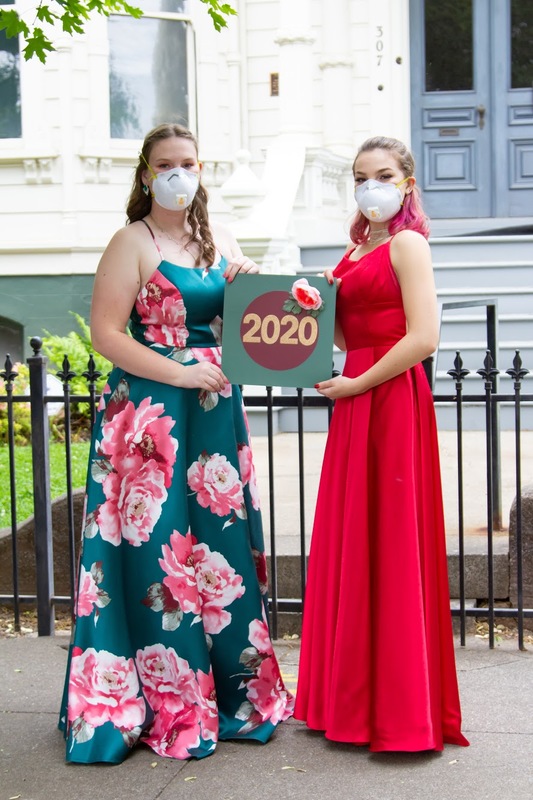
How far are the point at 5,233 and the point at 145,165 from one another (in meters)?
8.05

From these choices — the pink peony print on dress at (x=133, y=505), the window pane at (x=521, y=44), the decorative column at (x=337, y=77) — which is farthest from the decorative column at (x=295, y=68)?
the pink peony print on dress at (x=133, y=505)

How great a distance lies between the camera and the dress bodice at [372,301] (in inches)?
148

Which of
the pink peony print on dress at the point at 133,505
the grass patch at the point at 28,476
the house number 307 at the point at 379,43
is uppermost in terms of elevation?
the house number 307 at the point at 379,43

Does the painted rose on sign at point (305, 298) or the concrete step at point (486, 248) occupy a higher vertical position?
the concrete step at point (486, 248)

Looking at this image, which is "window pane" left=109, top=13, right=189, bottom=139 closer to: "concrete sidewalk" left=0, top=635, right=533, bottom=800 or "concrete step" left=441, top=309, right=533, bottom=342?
"concrete step" left=441, top=309, right=533, bottom=342

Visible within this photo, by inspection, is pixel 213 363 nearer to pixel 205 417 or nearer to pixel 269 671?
pixel 205 417

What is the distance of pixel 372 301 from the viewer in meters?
3.81

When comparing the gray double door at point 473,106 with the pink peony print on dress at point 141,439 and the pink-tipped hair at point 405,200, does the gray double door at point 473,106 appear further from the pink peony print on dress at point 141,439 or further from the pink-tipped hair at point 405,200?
the pink peony print on dress at point 141,439

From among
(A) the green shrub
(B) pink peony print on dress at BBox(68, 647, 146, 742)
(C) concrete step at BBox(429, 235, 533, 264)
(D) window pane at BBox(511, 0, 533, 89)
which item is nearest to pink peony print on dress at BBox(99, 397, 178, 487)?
(B) pink peony print on dress at BBox(68, 647, 146, 742)

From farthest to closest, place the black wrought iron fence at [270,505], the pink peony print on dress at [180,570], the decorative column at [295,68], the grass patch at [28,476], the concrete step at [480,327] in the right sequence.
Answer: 1. the decorative column at [295,68]
2. the concrete step at [480,327]
3. the grass patch at [28,476]
4. the black wrought iron fence at [270,505]
5. the pink peony print on dress at [180,570]

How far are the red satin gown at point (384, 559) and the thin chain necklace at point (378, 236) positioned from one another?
0.10 meters

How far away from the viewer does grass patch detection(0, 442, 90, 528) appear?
7.20 m

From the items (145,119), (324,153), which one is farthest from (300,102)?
(145,119)

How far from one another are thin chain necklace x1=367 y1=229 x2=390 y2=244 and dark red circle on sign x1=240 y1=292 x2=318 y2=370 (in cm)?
35
